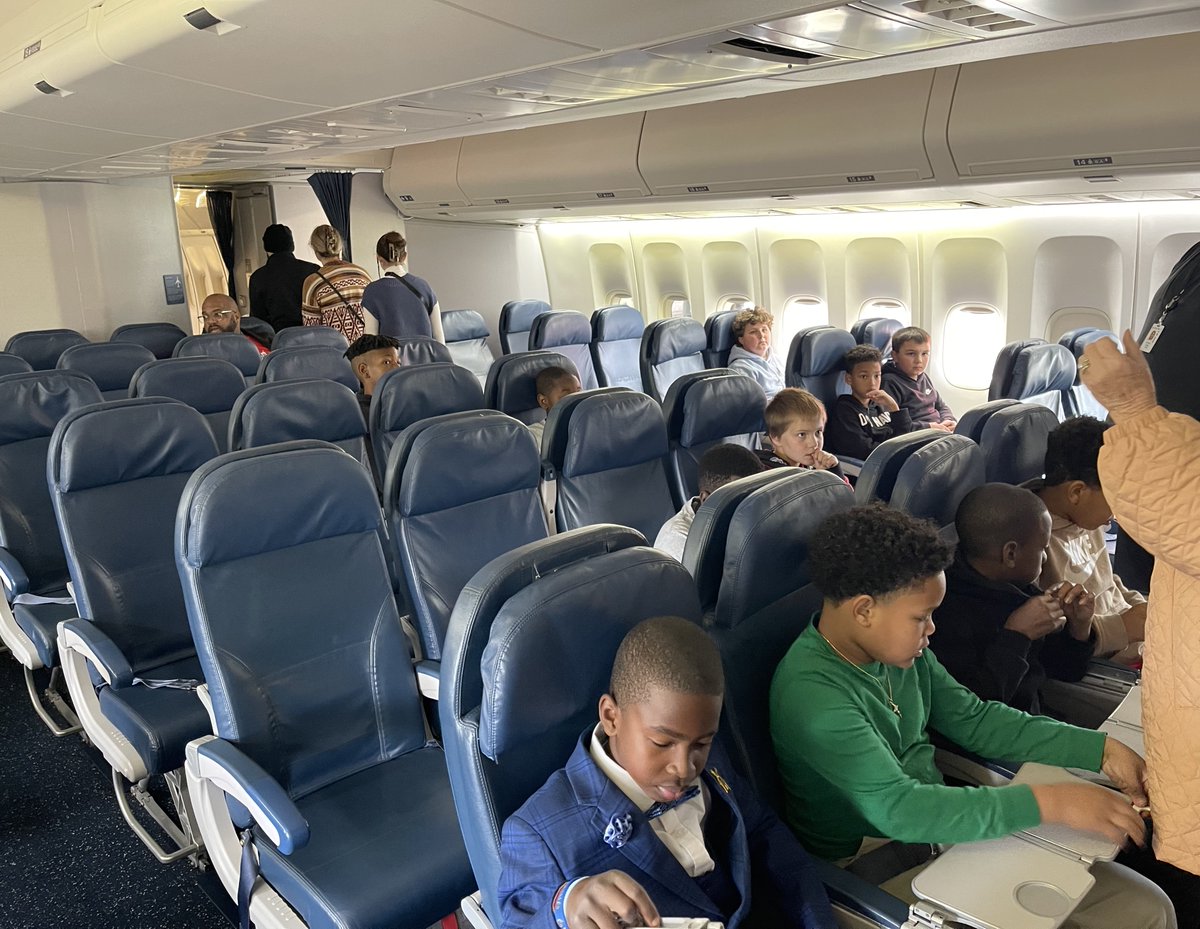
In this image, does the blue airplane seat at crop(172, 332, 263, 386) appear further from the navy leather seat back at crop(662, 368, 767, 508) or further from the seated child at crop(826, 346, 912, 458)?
the seated child at crop(826, 346, 912, 458)

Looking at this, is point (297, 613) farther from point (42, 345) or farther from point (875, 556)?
point (42, 345)

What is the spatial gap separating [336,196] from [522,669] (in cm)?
1178

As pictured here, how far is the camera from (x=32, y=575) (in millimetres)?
3926

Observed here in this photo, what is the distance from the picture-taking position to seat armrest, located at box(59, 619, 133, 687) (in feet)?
9.29

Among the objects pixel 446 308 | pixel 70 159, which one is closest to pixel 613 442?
pixel 70 159

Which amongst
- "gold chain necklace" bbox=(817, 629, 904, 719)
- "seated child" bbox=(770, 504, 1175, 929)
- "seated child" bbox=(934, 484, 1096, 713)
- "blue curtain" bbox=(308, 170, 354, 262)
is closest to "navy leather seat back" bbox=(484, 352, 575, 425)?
"seated child" bbox=(934, 484, 1096, 713)

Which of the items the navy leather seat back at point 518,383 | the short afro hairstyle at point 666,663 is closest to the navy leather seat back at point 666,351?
the navy leather seat back at point 518,383

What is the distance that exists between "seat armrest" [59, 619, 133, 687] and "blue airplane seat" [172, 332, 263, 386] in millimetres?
3858

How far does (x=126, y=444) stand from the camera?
3299 mm

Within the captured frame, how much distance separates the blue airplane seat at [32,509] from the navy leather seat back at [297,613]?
157cm

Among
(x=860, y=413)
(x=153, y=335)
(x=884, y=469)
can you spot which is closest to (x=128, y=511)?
(x=884, y=469)

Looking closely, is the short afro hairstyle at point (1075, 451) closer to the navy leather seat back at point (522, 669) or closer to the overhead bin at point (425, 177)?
the navy leather seat back at point (522, 669)

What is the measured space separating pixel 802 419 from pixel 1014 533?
145 cm

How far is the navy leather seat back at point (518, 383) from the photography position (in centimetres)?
550
